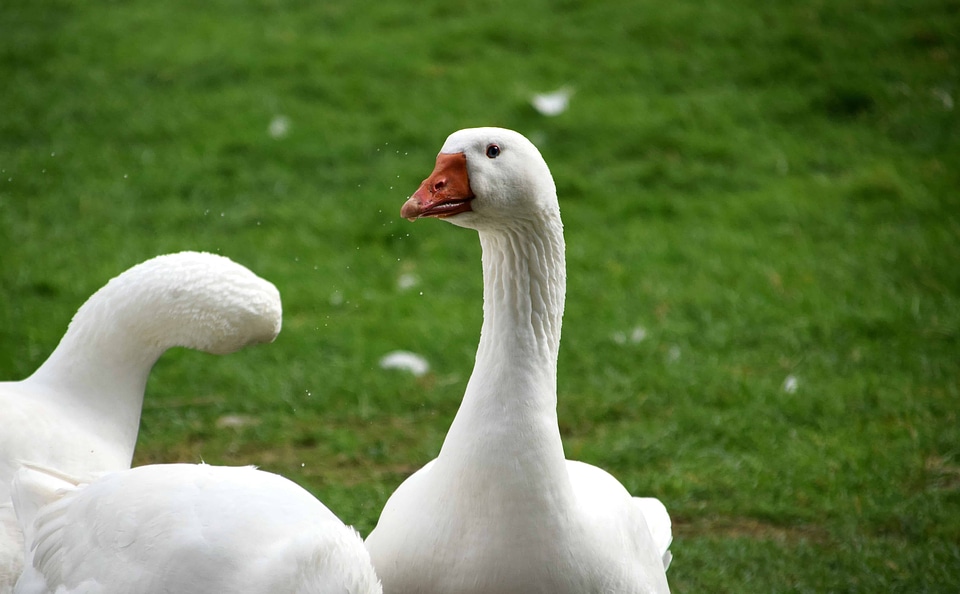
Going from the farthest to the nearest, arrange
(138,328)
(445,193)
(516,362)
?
A: 1. (138,328)
2. (516,362)
3. (445,193)

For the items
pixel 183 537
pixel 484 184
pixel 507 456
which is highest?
pixel 484 184

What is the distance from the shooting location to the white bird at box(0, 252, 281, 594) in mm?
3201

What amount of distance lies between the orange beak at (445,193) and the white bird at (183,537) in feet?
2.58

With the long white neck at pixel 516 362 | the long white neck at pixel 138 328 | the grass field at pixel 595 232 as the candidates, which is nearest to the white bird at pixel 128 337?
the long white neck at pixel 138 328

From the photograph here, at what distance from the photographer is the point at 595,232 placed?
680cm

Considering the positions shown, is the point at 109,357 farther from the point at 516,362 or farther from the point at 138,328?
the point at 516,362

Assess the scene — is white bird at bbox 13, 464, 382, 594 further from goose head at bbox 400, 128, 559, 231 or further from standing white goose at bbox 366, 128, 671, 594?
goose head at bbox 400, 128, 559, 231

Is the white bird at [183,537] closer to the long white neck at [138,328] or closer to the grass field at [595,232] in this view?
the long white neck at [138,328]

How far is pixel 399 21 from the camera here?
889cm

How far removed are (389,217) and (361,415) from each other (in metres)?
1.96

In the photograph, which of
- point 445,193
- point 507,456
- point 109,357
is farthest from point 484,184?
point 109,357

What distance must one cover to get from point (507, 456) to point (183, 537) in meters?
0.82

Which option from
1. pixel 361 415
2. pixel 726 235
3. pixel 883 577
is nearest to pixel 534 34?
pixel 726 235

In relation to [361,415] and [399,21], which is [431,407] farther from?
[399,21]
